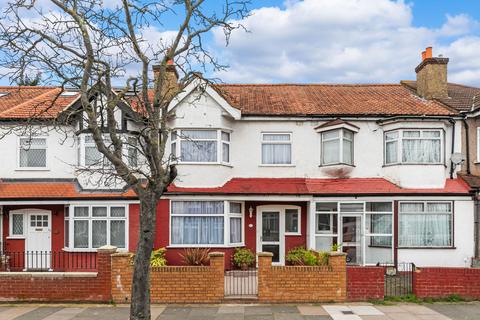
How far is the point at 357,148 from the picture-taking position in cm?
1989

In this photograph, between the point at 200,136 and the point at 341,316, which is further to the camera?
the point at 200,136

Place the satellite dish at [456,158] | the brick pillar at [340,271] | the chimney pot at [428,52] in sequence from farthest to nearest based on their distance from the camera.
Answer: the chimney pot at [428,52] < the satellite dish at [456,158] < the brick pillar at [340,271]

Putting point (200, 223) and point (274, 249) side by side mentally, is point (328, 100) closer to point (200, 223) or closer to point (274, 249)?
point (274, 249)

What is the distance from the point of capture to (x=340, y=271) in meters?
13.4

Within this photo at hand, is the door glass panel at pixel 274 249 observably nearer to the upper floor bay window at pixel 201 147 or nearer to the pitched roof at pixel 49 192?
the upper floor bay window at pixel 201 147

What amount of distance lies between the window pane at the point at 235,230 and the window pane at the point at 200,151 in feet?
8.06

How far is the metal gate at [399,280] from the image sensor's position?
14.2 m

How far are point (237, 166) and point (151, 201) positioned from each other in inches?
388

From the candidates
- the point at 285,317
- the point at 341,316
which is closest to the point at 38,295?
the point at 285,317

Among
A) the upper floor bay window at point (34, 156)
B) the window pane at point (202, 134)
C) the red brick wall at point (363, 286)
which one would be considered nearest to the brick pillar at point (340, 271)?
the red brick wall at point (363, 286)

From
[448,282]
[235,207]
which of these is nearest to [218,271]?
[235,207]

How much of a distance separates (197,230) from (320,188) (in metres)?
4.87

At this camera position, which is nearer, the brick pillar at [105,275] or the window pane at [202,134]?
the brick pillar at [105,275]

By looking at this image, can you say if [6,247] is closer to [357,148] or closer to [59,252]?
[59,252]
